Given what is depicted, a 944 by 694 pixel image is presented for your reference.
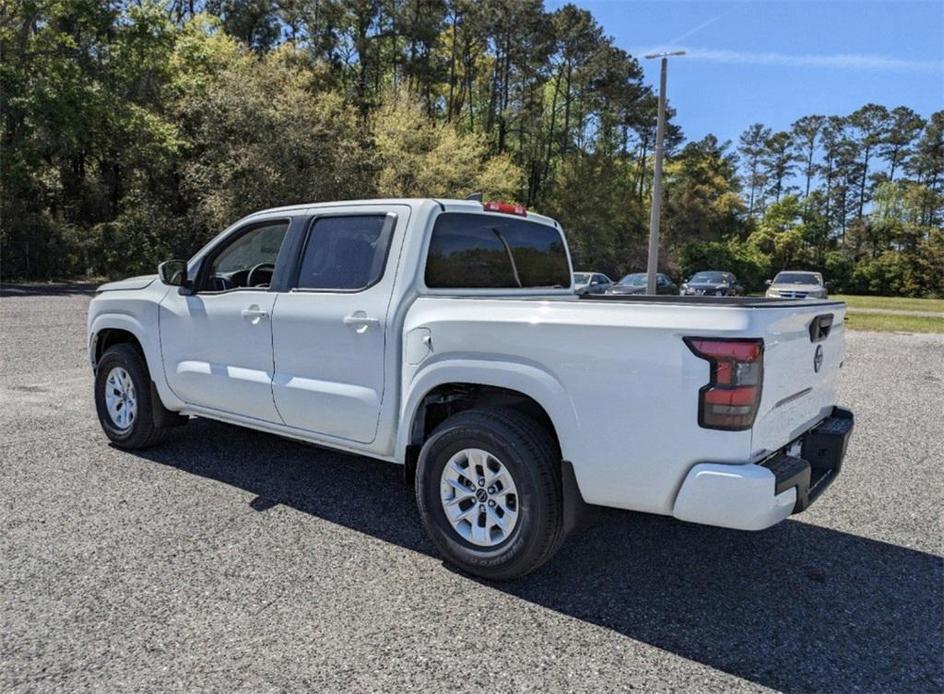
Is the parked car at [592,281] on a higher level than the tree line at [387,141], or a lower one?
lower

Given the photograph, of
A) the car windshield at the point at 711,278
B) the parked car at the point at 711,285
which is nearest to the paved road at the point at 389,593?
the parked car at the point at 711,285

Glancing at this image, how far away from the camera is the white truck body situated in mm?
2742

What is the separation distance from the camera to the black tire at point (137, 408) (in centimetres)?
504

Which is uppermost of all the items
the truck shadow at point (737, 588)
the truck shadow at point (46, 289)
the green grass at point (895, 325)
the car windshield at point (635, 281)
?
the car windshield at point (635, 281)

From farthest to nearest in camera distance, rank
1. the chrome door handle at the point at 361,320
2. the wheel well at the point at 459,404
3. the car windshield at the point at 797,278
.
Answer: the car windshield at the point at 797,278
the chrome door handle at the point at 361,320
the wheel well at the point at 459,404

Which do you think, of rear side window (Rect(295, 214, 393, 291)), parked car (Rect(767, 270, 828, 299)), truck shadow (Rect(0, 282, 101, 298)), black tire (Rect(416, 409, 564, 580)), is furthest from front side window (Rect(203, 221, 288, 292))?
parked car (Rect(767, 270, 828, 299))

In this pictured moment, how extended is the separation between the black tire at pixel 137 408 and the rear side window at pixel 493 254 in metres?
2.66

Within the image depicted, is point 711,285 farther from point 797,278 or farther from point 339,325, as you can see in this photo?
point 339,325

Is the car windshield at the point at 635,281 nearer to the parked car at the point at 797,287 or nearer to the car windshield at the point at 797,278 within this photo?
the parked car at the point at 797,287

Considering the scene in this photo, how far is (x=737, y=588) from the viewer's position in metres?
3.30

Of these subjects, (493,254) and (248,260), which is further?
(248,260)

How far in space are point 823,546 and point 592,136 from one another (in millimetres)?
64895

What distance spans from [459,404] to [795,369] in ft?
5.77

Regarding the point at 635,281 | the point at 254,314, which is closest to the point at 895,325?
the point at 635,281
